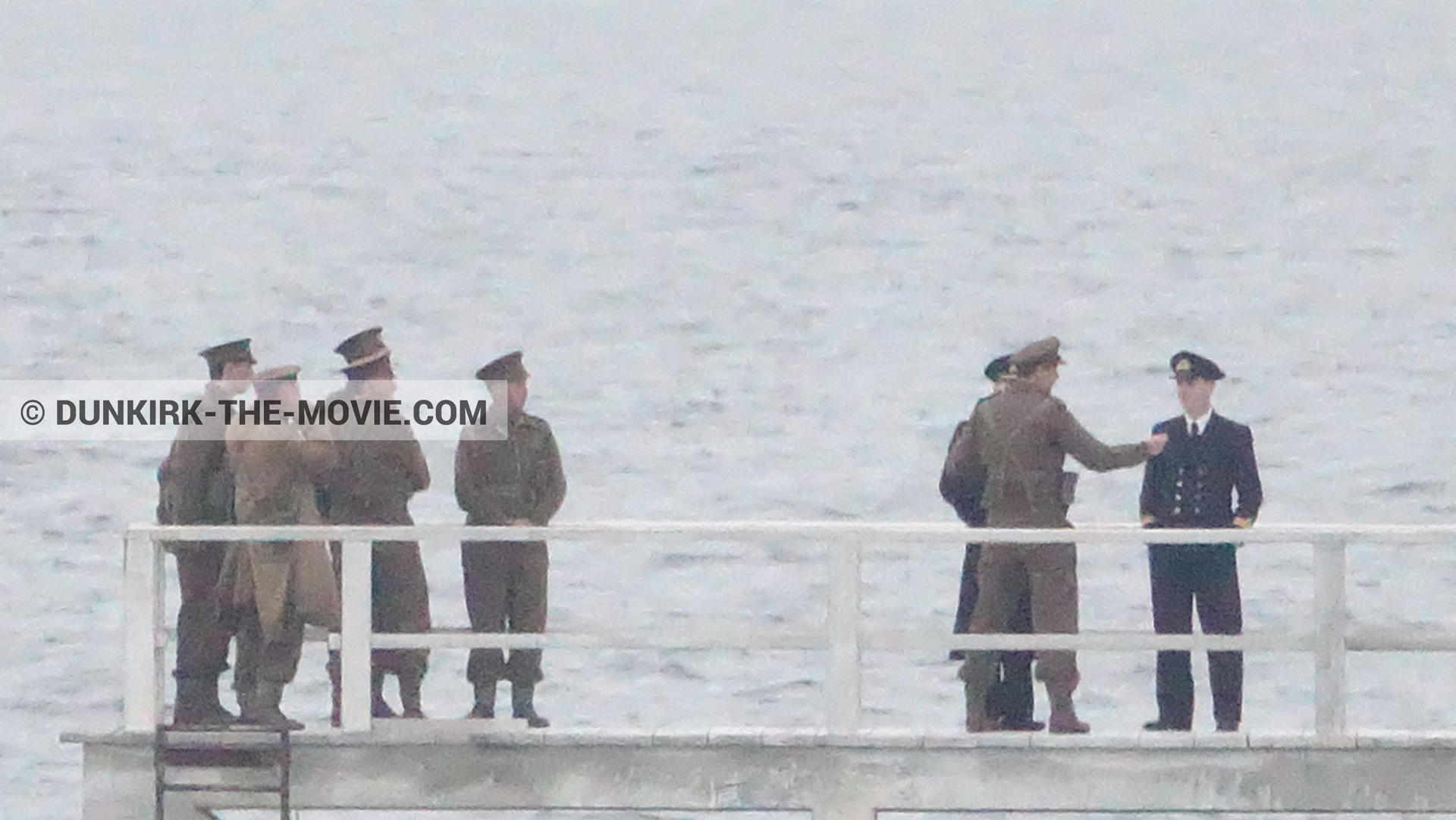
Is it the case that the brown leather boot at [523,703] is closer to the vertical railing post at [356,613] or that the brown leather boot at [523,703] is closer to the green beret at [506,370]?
the vertical railing post at [356,613]

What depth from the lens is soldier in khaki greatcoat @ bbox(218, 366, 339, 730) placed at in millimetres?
12656

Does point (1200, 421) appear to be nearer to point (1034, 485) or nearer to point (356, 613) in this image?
point (1034, 485)

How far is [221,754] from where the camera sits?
42.6 feet

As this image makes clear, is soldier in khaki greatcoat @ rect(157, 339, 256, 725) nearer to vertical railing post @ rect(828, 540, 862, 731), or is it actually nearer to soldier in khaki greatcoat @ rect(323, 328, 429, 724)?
soldier in khaki greatcoat @ rect(323, 328, 429, 724)

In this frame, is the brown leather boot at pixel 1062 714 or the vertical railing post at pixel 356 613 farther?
the brown leather boot at pixel 1062 714

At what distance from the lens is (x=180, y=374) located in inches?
2208

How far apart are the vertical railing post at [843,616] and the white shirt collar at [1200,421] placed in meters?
1.39

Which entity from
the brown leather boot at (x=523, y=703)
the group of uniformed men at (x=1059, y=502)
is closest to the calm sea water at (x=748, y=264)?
the brown leather boot at (x=523, y=703)

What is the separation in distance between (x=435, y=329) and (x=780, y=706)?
95.1 feet

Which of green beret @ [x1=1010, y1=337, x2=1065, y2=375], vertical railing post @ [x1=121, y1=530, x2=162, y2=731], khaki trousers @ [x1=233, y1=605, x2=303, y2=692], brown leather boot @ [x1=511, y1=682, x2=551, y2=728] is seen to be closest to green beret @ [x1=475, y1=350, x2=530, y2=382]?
khaki trousers @ [x1=233, y1=605, x2=303, y2=692]

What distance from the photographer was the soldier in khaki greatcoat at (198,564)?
12852mm

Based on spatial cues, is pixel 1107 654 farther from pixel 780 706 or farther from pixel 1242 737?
pixel 1242 737

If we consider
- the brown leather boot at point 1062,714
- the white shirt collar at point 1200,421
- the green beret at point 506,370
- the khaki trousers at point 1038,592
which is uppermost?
the green beret at point 506,370

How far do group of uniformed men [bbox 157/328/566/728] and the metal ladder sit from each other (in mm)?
62
